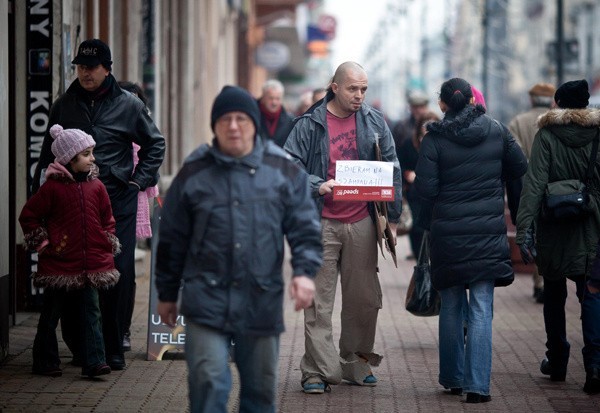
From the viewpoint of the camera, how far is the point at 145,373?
8.57m

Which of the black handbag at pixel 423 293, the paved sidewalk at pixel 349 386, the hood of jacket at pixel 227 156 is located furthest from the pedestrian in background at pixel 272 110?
Result: the hood of jacket at pixel 227 156

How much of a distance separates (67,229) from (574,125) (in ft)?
10.0

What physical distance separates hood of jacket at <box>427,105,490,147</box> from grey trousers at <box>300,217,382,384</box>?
715mm

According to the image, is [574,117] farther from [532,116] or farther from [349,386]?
[532,116]

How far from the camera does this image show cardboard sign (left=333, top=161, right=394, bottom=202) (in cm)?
797

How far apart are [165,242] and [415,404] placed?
8.67ft

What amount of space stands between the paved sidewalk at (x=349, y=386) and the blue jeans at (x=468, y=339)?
0.43ft

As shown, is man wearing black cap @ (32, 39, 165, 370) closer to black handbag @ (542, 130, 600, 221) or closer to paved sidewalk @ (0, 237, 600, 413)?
paved sidewalk @ (0, 237, 600, 413)

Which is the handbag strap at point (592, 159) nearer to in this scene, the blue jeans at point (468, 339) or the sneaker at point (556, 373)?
the blue jeans at point (468, 339)

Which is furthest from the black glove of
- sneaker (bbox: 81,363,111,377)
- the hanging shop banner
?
sneaker (bbox: 81,363,111,377)

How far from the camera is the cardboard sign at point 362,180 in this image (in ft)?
26.2

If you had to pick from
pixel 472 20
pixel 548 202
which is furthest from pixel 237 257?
pixel 472 20

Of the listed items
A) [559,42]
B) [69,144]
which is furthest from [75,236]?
[559,42]

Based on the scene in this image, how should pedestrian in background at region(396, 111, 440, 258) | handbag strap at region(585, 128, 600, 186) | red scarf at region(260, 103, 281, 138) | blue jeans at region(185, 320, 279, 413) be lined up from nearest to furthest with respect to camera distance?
blue jeans at region(185, 320, 279, 413) < handbag strap at region(585, 128, 600, 186) < pedestrian in background at region(396, 111, 440, 258) < red scarf at region(260, 103, 281, 138)
